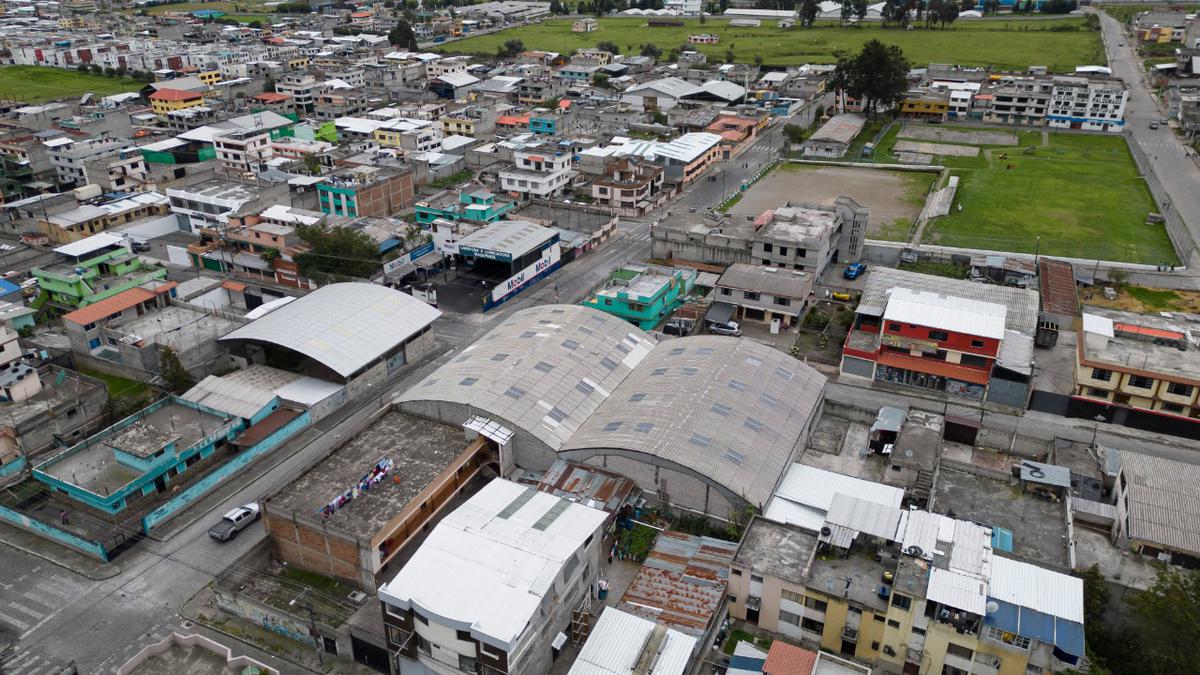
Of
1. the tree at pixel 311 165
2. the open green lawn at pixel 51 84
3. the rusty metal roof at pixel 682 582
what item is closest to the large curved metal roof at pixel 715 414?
the rusty metal roof at pixel 682 582

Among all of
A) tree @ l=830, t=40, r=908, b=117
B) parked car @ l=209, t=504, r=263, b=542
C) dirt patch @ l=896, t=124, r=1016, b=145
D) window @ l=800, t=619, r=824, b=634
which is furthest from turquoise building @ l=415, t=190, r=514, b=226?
dirt patch @ l=896, t=124, r=1016, b=145

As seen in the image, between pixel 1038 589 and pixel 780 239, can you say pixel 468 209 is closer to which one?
pixel 780 239

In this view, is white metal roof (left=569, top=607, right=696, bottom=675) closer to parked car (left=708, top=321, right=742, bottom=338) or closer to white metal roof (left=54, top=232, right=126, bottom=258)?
parked car (left=708, top=321, right=742, bottom=338)

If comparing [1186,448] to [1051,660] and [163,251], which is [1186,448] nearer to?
[1051,660]

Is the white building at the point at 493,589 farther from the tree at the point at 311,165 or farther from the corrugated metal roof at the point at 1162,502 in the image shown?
the tree at the point at 311,165

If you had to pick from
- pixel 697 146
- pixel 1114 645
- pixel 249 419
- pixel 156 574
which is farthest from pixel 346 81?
pixel 1114 645
